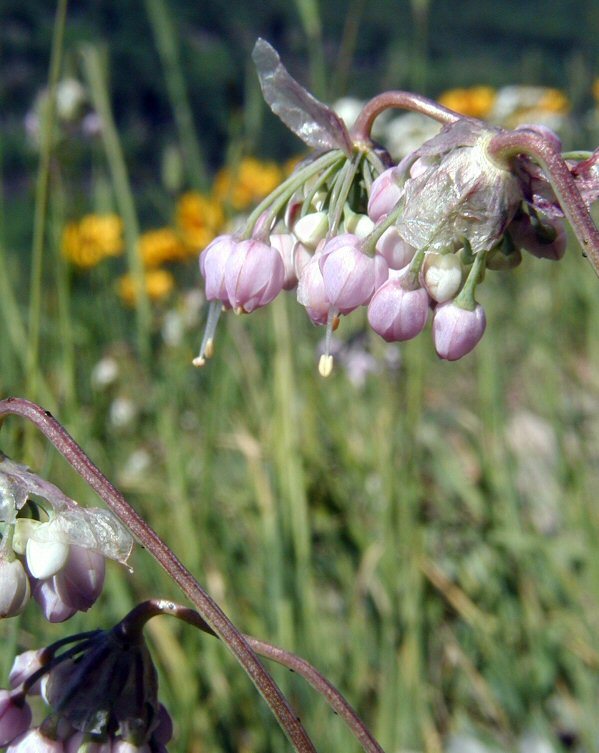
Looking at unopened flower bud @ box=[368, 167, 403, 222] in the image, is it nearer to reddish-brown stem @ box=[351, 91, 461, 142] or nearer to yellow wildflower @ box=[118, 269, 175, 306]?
reddish-brown stem @ box=[351, 91, 461, 142]

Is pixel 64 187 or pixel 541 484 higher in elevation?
pixel 64 187

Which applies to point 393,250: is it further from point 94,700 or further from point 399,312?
point 94,700

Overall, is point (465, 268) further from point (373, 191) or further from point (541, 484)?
point (541, 484)

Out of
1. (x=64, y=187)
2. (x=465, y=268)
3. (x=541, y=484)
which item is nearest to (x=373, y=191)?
(x=465, y=268)

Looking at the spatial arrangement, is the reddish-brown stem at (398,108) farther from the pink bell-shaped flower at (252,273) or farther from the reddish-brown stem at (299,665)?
the reddish-brown stem at (299,665)

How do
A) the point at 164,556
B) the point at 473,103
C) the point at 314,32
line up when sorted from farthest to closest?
the point at 473,103 → the point at 314,32 → the point at 164,556

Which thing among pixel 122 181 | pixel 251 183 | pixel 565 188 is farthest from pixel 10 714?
pixel 251 183
